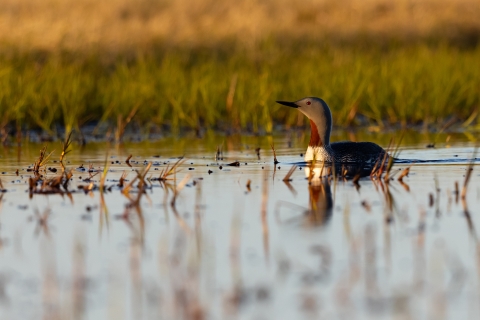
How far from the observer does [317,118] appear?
909 cm

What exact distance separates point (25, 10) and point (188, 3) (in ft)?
12.8

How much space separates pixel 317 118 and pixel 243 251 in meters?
4.68

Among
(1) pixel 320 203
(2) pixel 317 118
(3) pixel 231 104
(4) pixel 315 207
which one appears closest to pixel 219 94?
(3) pixel 231 104

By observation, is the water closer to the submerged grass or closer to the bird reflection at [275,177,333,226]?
the bird reflection at [275,177,333,226]

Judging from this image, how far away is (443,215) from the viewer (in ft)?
17.7

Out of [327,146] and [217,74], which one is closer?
[327,146]

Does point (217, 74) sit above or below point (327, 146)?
above

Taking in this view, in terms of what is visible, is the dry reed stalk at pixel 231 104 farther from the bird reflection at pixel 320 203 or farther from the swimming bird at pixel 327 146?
the bird reflection at pixel 320 203

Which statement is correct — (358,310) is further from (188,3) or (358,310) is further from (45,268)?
(188,3)

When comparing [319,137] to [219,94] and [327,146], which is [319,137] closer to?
[327,146]

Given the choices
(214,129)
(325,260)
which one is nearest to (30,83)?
(214,129)

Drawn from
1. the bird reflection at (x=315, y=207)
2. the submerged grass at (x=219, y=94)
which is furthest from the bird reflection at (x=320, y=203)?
the submerged grass at (x=219, y=94)

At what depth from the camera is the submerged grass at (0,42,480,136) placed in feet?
37.0

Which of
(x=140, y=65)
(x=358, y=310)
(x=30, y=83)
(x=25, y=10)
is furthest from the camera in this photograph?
(x=25, y=10)
